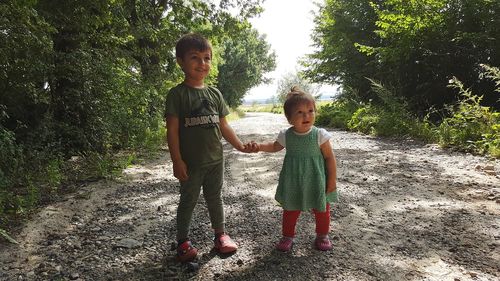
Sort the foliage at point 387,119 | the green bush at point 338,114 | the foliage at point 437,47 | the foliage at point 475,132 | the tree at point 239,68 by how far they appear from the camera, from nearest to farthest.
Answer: the foliage at point 475,132, the foliage at point 437,47, the foliage at point 387,119, the green bush at point 338,114, the tree at point 239,68

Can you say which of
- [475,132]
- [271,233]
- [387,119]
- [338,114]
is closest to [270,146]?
[271,233]

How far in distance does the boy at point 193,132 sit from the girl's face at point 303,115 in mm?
628

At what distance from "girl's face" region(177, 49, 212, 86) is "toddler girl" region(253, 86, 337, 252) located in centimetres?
72

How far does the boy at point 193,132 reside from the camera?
2.61 m

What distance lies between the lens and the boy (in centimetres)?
261

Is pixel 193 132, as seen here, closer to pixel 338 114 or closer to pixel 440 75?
pixel 440 75

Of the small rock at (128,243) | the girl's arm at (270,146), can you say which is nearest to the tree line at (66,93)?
the small rock at (128,243)

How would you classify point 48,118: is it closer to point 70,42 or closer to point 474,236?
point 70,42

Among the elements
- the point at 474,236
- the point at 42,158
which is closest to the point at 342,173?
the point at 474,236

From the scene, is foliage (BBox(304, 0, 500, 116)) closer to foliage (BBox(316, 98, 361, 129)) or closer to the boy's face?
foliage (BBox(316, 98, 361, 129))

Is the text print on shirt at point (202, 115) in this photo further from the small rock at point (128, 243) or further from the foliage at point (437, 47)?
the foliage at point (437, 47)

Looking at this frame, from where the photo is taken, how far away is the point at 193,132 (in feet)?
8.80

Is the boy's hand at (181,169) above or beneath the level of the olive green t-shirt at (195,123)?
beneath

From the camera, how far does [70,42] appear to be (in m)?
6.18
